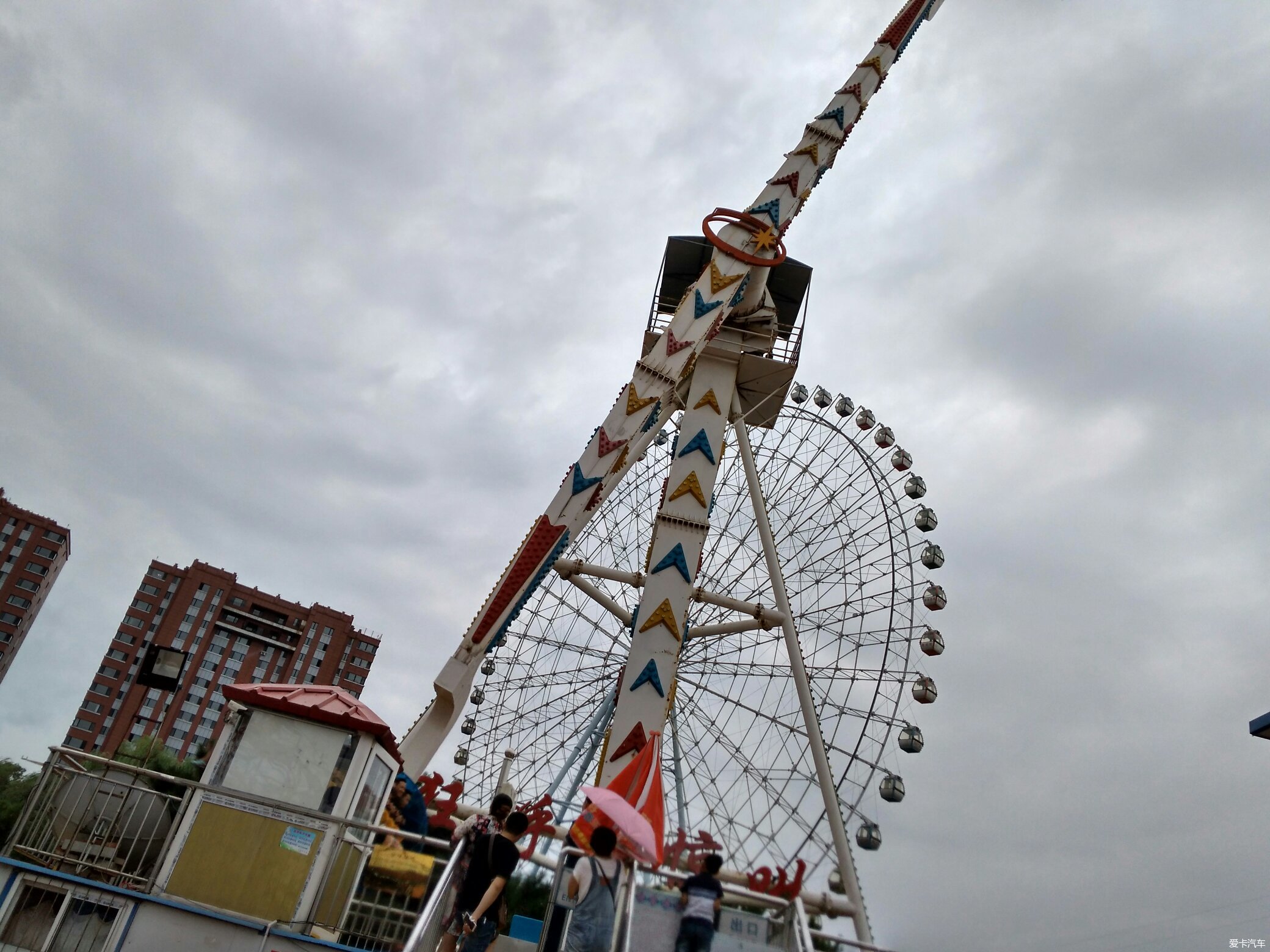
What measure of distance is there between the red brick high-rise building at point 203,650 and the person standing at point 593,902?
67070 mm

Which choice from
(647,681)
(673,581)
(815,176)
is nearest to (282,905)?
(647,681)

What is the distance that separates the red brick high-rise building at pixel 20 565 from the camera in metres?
71.6

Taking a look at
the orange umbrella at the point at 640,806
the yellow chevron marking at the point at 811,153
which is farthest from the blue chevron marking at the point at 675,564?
the yellow chevron marking at the point at 811,153

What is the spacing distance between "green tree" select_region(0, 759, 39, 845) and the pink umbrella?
124ft

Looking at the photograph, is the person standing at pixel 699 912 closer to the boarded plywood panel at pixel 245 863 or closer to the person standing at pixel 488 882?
the person standing at pixel 488 882

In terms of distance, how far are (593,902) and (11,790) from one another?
48.5 metres

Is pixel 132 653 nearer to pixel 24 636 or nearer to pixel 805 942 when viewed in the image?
pixel 24 636

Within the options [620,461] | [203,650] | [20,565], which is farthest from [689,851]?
[20,565]

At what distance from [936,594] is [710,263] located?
9.84 m

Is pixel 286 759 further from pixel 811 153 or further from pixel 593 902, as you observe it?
pixel 811 153

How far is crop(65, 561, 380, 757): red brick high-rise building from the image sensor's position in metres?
67.6

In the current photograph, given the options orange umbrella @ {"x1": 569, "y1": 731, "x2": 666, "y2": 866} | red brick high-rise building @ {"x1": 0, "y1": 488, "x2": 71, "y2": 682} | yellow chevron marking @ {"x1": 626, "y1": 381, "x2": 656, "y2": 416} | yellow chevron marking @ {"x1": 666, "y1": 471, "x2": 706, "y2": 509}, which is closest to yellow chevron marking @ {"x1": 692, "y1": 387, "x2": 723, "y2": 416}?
yellow chevron marking @ {"x1": 666, "y1": 471, "x2": 706, "y2": 509}

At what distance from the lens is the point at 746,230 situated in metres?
16.9

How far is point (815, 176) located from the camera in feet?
60.7
